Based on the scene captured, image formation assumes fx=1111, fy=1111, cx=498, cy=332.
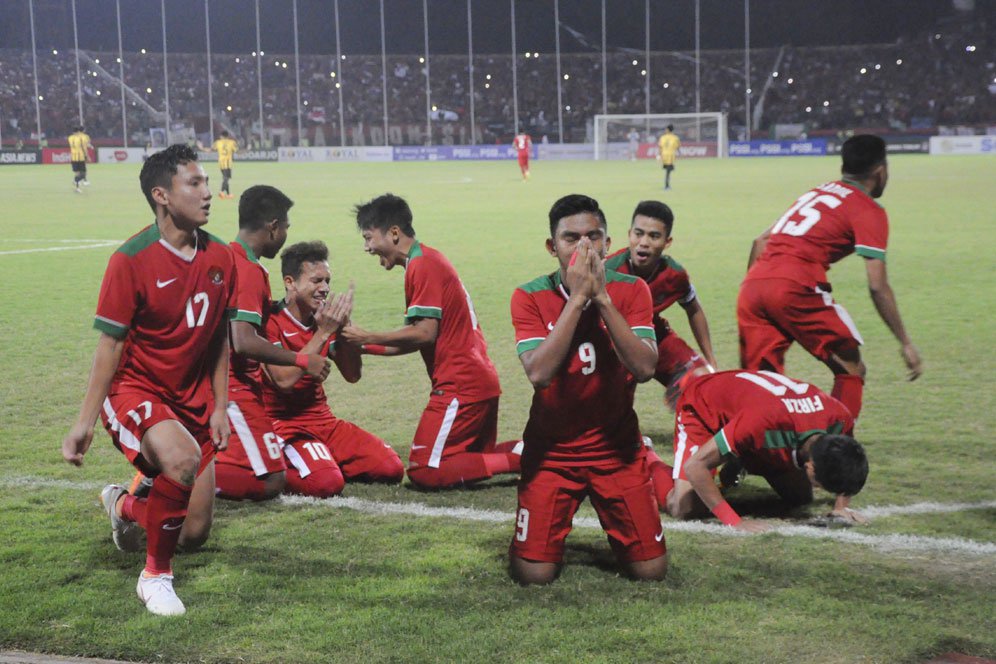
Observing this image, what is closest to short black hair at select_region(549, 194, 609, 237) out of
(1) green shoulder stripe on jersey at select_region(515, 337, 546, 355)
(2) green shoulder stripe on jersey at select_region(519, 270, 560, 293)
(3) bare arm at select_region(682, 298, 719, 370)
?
(2) green shoulder stripe on jersey at select_region(519, 270, 560, 293)

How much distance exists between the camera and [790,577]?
16.2 ft

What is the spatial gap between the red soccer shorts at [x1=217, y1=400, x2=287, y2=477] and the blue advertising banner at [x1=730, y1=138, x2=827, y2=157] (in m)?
53.3

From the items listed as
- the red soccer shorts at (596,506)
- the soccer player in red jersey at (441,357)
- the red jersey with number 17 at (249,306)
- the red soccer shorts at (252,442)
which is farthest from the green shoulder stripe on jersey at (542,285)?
the red soccer shorts at (252,442)

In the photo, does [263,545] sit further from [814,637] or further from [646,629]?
[814,637]

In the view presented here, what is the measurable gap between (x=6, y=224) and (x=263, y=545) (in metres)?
20.7

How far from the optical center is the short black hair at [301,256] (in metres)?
6.58

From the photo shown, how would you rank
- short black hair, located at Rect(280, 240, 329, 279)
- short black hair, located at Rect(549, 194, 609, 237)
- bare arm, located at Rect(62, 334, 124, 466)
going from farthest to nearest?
short black hair, located at Rect(280, 240, 329, 279) → short black hair, located at Rect(549, 194, 609, 237) → bare arm, located at Rect(62, 334, 124, 466)

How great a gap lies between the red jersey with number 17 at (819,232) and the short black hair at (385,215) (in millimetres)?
2168

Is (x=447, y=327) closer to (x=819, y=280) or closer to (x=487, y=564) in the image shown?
(x=487, y=564)

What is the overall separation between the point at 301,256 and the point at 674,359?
2580mm

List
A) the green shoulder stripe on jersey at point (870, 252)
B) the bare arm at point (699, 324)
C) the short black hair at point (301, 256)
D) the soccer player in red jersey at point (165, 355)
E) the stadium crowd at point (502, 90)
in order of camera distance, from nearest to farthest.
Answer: the soccer player in red jersey at point (165, 355) < the green shoulder stripe on jersey at point (870, 252) < the short black hair at point (301, 256) < the bare arm at point (699, 324) < the stadium crowd at point (502, 90)

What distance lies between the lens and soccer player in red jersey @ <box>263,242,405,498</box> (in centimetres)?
634

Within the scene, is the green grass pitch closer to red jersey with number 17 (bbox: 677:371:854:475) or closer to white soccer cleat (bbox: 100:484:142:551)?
white soccer cleat (bbox: 100:484:142:551)

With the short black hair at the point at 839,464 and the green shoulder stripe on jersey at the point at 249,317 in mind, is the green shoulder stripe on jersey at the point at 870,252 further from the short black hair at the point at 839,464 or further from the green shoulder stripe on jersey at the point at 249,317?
the green shoulder stripe on jersey at the point at 249,317
